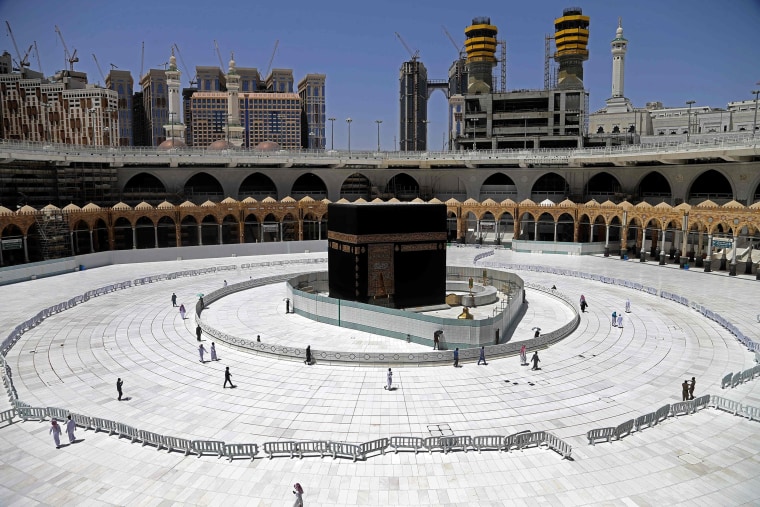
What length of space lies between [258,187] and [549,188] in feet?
126

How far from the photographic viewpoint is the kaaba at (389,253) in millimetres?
29875

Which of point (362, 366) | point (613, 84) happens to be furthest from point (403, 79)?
point (362, 366)

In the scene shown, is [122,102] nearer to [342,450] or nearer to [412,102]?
[412,102]

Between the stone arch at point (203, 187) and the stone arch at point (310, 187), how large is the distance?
372 inches

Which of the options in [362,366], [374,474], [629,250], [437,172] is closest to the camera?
[374,474]

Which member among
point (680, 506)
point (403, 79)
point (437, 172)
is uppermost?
point (403, 79)

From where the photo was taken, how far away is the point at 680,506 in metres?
12.9

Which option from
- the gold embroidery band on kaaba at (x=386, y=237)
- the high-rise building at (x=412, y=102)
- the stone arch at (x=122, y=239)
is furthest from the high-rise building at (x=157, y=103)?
the gold embroidery band on kaaba at (x=386, y=237)

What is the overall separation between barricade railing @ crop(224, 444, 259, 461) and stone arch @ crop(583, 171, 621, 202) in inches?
2396

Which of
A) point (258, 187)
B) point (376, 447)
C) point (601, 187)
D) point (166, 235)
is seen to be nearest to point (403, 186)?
point (258, 187)

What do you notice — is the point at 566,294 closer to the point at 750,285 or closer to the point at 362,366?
the point at 750,285

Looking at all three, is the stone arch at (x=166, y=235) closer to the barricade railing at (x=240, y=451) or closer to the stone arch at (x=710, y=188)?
the barricade railing at (x=240, y=451)

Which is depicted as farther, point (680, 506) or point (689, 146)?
point (689, 146)

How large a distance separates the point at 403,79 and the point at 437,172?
12530 centimetres
